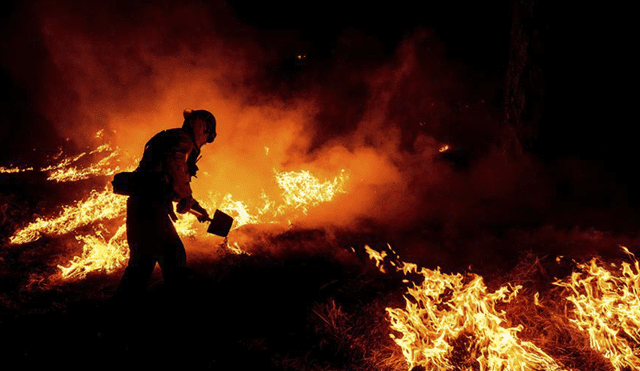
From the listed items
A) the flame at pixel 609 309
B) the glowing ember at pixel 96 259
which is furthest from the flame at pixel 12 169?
the flame at pixel 609 309

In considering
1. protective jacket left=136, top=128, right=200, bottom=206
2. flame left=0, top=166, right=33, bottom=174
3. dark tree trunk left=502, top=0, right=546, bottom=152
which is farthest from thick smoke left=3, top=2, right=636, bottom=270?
protective jacket left=136, top=128, right=200, bottom=206

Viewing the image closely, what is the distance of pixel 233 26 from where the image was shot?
9.22 metres

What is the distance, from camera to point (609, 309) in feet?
11.3

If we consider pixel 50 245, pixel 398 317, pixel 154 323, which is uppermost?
pixel 50 245

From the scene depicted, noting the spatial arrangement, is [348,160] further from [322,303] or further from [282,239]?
[322,303]

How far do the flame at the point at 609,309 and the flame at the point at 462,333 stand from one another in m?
0.48

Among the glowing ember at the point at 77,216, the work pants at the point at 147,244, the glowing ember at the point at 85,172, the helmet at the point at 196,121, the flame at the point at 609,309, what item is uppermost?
the glowing ember at the point at 85,172

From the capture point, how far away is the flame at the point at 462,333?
3.12m

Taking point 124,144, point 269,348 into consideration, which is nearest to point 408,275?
point 269,348

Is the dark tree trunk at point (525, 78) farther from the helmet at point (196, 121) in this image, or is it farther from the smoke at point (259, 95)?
the helmet at point (196, 121)

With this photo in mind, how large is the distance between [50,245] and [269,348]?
4265mm

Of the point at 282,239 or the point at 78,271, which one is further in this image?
the point at 282,239

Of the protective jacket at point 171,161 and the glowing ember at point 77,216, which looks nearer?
the protective jacket at point 171,161

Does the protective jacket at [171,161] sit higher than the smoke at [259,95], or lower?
lower
